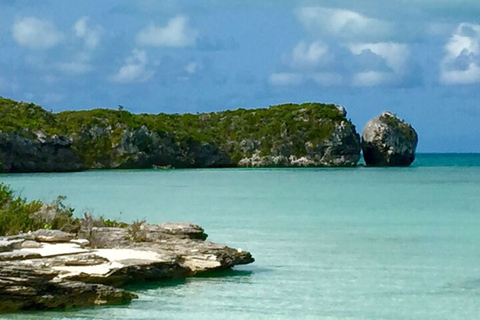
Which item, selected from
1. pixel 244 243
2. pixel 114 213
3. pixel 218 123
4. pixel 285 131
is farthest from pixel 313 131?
pixel 244 243

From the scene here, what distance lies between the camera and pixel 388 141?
287ft

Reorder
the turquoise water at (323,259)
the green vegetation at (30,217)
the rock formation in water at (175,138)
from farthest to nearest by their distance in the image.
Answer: the rock formation in water at (175,138), the green vegetation at (30,217), the turquoise water at (323,259)

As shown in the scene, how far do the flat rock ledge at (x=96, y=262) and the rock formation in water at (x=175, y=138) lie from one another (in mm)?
55264

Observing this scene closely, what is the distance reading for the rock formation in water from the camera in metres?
72.2

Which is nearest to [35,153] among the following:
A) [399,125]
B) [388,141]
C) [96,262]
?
[388,141]

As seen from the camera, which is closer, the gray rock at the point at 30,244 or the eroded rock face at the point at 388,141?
the gray rock at the point at 30,244

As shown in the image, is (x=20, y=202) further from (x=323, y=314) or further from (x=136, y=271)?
(x=323, y=314)

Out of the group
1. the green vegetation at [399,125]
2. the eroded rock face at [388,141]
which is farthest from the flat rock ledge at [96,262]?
the green vegetation at [399,125]

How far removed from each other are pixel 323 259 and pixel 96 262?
547 cm

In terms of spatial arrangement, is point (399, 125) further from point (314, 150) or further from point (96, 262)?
point (96, 262)

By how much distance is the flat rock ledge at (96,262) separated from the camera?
1161 cm

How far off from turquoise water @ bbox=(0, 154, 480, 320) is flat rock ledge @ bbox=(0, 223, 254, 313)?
289 mm

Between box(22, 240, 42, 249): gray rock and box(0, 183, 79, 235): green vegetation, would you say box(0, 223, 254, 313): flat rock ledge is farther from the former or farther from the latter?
box(0, 183, 79, 235): green vegetation

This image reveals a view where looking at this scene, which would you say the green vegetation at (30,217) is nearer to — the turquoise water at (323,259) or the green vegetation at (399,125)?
the turquoise water at (323,259)
